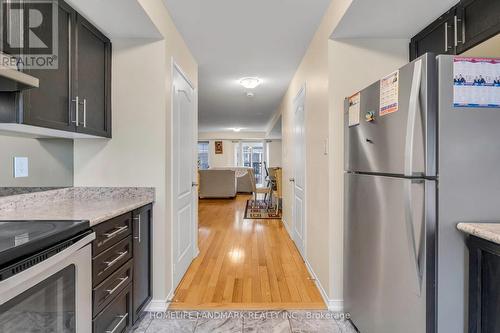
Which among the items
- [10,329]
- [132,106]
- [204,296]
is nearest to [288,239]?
[204,296]

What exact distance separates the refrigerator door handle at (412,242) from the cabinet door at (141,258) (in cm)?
161

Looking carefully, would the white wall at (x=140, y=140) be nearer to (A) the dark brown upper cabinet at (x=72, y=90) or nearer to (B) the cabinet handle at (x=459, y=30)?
(A) the dark brown upper cabinet at (x=72, y=90)

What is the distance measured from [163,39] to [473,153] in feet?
6.90

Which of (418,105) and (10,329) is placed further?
(418,105)

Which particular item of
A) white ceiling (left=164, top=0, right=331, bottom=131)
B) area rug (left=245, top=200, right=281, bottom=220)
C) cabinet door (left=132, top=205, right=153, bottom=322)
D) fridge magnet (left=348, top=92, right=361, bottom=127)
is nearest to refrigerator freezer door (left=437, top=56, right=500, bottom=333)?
fridge magnet (left=348, top=92, right=361, bottom=127)

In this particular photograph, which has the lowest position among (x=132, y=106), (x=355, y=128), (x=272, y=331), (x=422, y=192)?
(x=272, y=331)

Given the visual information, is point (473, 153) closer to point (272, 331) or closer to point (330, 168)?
point (330, 168)

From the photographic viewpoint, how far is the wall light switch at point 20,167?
1742 millimetres

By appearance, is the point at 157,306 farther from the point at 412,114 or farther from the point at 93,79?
the point at 412,114

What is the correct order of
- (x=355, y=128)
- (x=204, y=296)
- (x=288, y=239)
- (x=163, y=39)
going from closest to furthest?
1. (x=355, y=128)
2. (x=163, y=39)
3. (x=204, y=296)
4. (x=288, y=239)

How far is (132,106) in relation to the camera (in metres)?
2.16

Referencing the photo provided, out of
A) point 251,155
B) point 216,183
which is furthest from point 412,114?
point 251,155

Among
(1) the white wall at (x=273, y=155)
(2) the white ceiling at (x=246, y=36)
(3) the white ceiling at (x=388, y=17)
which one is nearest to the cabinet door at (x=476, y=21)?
(3) the white ceiling at (x=388, y=17)

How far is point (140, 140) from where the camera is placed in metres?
2.15
